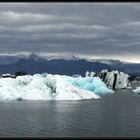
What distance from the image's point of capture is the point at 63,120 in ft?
138

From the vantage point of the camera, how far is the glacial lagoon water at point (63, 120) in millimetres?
34531

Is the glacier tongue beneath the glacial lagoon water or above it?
above

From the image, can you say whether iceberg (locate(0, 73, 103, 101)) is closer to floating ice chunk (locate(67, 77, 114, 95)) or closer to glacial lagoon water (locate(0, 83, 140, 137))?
glacial lagoon water (locate(0, 83, 140, 137))

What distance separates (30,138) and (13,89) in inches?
1122

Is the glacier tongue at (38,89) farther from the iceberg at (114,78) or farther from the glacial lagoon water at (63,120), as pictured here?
the iceberg at (114,78)

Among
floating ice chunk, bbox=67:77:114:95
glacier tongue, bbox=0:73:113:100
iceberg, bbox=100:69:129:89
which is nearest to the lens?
glacier tongue, bbox=0:73:113:100

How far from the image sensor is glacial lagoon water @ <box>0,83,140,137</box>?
34.5 meters

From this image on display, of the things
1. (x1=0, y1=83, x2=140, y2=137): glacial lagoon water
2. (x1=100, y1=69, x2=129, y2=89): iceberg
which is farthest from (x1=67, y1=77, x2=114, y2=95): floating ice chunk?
(x1=100, y1=69, x2=129, y2=89): iceberg

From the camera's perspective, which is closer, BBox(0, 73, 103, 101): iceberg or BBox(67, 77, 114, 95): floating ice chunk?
BBox(0, 73, 103, 101): iceberg

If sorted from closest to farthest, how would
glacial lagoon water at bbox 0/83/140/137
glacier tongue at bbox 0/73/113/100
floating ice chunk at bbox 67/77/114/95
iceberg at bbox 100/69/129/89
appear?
1. glacial lagoon water at bbox 0/83/140/137
2. glacier tongue at bbox 0/73/113/100
3. floating ice chunk at bbox 67/77/114/95
4. iceberg at bbox 100/69/129/89

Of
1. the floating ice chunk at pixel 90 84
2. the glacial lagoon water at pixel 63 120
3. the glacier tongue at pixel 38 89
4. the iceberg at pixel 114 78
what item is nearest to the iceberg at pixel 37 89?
the glacier tongue at pixel 38 89

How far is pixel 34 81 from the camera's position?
6138cm

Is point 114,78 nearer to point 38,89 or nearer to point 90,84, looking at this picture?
point 90,84

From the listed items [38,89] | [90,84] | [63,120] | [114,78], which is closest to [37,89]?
[38,89]
